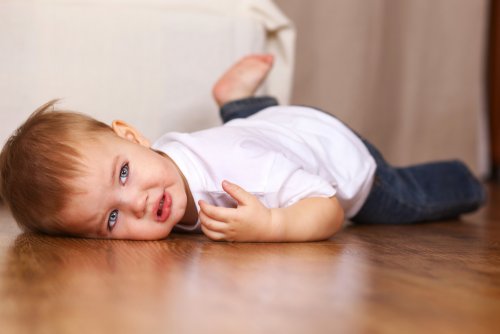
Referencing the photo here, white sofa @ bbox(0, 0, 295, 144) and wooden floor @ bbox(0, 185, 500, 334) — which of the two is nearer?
wooden floor @ bbox(0, 185, 500, 334)

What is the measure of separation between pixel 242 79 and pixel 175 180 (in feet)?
1.94

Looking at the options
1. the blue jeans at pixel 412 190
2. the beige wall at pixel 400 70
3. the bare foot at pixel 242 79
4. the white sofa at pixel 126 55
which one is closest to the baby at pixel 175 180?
the blue jeans at pixel 412 190

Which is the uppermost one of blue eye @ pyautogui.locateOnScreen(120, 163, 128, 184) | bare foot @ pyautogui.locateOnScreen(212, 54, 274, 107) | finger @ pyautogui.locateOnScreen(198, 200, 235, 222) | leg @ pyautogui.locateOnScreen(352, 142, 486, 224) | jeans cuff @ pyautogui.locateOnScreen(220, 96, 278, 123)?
bare foot @ pyautogui.locateOnScreen(212, 54, 274, 107)

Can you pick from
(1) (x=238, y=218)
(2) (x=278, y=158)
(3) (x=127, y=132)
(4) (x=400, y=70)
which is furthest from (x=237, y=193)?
(4) (x=400, y=70)

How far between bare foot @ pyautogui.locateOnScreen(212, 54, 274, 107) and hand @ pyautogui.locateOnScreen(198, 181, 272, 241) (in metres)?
0.61

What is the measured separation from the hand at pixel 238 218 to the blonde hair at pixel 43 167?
0.66 feet

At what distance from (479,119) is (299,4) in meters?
1.07

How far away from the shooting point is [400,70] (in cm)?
294

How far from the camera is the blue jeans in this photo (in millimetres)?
1554

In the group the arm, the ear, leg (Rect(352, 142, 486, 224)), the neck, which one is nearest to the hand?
the arm

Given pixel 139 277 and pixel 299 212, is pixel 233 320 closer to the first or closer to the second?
pixel 139 277

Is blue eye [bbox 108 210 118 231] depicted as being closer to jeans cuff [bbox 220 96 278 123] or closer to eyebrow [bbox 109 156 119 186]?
eyebrow [bbox 109 156 119 186]

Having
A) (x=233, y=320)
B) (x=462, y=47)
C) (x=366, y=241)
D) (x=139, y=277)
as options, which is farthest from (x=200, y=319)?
(x=462, y=47)

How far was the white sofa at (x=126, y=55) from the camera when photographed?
1622 mm
